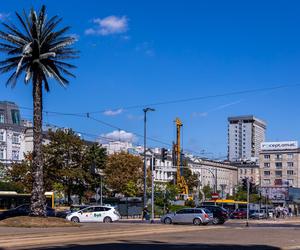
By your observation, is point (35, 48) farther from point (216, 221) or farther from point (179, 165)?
point (179, 165)

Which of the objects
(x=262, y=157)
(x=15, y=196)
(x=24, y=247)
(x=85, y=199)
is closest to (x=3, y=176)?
(x=85, y=199)

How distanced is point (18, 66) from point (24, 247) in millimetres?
21135

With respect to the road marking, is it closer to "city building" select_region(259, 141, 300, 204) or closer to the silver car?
the silver car

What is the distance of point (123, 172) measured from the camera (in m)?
109

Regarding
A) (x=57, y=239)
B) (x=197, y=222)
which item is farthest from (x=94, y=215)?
(x=57, y=239)

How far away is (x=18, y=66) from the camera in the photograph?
136ft

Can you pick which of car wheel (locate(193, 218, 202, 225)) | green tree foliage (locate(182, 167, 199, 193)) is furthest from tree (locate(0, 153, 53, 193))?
green tree foliage (locate(182, 167, 199, 193))

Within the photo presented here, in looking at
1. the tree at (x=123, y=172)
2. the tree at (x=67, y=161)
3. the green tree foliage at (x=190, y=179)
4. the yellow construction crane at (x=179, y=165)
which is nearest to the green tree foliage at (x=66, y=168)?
the tree at (x=67, y=161)

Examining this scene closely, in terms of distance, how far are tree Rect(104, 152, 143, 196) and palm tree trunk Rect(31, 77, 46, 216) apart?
65677mm

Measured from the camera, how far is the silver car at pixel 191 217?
49.0m

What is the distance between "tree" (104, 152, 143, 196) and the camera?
10788 centimetres

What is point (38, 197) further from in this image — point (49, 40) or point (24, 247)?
point (24, 247)

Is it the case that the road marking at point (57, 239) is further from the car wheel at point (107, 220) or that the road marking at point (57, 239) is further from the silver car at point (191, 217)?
the car wheel at point (107, 220)

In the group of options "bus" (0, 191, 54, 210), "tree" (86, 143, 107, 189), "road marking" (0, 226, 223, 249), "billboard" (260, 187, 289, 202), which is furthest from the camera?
"billboard" (260, 187, 289, 202)
